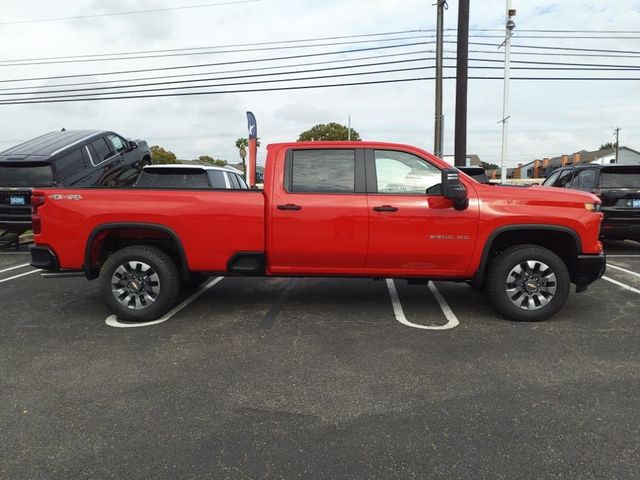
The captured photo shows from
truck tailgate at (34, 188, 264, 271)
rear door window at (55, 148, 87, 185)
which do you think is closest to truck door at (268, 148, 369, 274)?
truck tailgate at (34, 188, 264, 271)

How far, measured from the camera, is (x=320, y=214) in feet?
15.4

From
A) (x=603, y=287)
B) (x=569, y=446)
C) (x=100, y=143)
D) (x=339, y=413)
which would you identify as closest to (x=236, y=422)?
(x=339, y=413)

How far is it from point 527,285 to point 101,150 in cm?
907

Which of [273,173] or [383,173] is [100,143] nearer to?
[273,173]

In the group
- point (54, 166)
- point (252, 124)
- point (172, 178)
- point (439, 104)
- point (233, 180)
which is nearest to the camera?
point (172, 178)

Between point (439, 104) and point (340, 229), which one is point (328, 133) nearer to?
point (439, 104)

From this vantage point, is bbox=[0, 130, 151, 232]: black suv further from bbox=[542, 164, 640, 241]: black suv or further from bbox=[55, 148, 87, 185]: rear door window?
bbox=[542, 164, 640, 241]: black suv

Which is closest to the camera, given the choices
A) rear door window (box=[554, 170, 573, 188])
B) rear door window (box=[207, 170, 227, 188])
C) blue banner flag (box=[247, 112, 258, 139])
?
rear door window (box=[207, 170, 227, 188])

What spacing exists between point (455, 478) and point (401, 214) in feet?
8.95

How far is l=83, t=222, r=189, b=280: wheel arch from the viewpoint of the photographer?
4.77 metres

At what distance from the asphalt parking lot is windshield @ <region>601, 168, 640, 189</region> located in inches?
148

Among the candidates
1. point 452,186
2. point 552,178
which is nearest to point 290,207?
point 452,186

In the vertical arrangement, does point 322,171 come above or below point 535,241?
above

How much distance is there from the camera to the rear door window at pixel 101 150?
32.3ft
